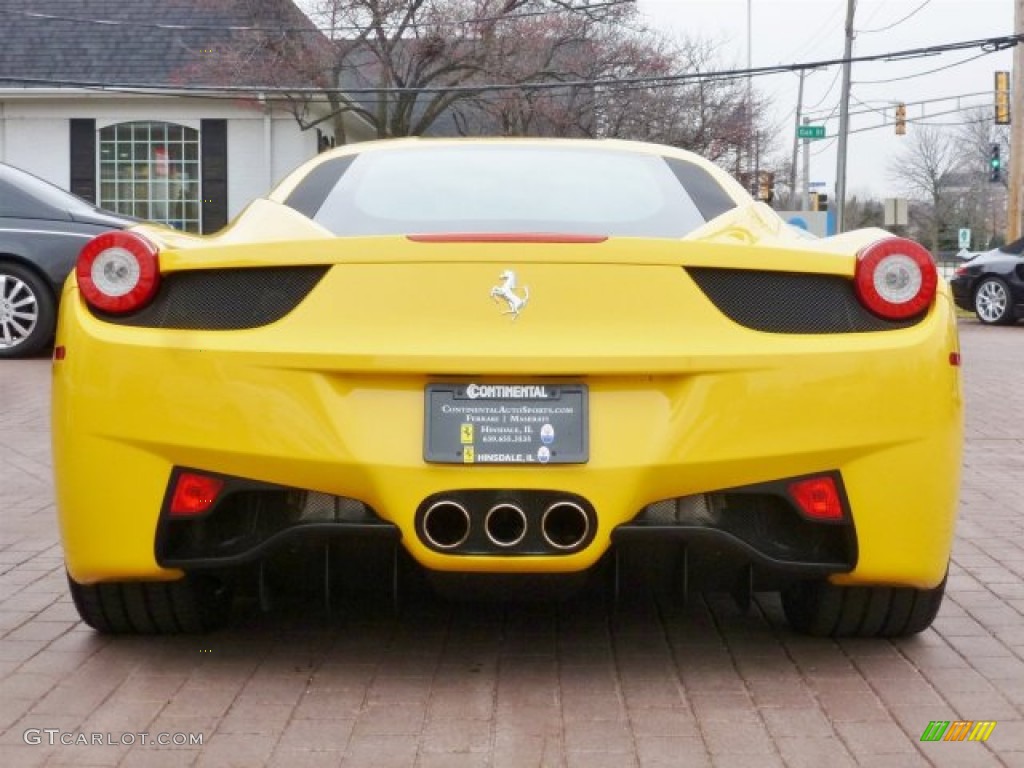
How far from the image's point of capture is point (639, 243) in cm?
360

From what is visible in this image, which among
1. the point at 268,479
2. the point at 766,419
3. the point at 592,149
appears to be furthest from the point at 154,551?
the point at 592,149

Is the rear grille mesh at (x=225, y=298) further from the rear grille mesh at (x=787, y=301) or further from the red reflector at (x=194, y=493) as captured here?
the rear grille mesh at (x=787, y=301)

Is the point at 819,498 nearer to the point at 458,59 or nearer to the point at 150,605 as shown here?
the point at 150,605

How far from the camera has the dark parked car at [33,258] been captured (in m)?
12.3

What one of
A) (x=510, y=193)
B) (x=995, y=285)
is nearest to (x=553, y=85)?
(x=995, y=285)

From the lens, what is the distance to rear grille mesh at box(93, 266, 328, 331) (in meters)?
3.59

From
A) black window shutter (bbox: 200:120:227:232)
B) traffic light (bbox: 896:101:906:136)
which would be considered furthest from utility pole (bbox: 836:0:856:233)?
black window shutter (bbox: 200:120:227:232)

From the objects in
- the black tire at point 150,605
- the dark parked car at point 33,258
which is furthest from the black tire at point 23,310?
the black tire at point 150,605

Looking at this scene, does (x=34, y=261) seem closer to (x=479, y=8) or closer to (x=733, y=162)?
(x=479, y=8)

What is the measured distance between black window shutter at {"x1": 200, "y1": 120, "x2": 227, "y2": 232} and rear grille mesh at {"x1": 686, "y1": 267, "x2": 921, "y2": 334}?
27631mm

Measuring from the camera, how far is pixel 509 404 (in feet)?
11.4

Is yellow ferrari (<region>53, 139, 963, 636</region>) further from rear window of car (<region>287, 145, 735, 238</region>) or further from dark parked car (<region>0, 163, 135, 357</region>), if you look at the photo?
dark parked car (<region>0, 163, 135, 357</region>)

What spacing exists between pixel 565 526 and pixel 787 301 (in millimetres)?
739

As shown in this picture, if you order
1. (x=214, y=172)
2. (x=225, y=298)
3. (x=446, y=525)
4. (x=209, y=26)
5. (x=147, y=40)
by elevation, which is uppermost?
(x=209, y=26)
